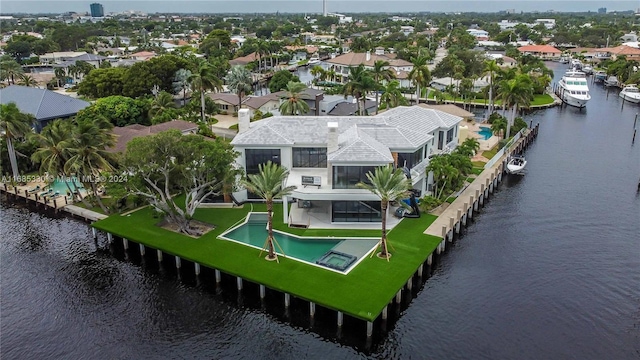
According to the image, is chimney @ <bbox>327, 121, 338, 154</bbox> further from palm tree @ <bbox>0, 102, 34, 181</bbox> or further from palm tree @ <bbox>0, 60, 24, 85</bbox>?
palm tree @ <bbox>0, 60, 24, 85</bbox>

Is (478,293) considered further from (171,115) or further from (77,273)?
(171,115)

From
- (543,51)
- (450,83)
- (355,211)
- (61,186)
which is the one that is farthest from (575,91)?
(61,186)

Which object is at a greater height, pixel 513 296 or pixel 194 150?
pixel 194 150

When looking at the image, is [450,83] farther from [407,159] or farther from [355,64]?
[407,159]

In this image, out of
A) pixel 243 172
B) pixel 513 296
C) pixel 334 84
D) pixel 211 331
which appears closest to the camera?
pixel 211 331

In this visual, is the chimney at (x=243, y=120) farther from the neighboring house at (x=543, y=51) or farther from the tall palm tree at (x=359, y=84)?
the neighboring house at (x=543, y=51)

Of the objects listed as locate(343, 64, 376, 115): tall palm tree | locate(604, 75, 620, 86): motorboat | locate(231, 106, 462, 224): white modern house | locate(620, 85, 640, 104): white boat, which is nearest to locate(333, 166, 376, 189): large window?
locate(231, 106, 462, 224): white modern house

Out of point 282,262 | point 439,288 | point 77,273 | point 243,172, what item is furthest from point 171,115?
point 439,288
